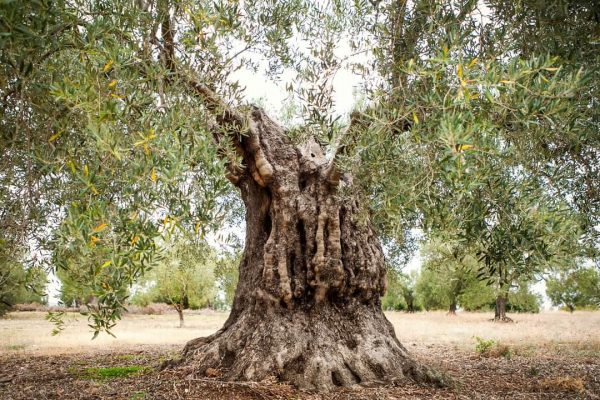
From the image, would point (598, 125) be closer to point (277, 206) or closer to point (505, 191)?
point (505, 191)

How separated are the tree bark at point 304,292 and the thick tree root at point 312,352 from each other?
0.02 meters

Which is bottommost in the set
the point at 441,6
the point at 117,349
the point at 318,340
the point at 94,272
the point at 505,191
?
the point at 117,349

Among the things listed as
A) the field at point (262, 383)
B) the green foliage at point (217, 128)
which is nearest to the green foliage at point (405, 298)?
the field at point (262, 383)

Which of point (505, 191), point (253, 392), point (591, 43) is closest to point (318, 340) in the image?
point (253, 392)

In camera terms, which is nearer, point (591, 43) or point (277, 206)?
point (591, 43)

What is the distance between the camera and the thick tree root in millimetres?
8172

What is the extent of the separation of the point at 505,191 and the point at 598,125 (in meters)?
1.98

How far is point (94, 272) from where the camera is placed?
13.2ft

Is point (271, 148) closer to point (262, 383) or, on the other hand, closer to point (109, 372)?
point (262, 383)

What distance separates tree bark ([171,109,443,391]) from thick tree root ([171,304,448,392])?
18 mm

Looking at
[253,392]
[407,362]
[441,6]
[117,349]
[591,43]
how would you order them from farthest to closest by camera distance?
[117,349] < [407,362] < [253,392] < [441,6] < [591,43]

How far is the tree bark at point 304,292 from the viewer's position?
839 cm

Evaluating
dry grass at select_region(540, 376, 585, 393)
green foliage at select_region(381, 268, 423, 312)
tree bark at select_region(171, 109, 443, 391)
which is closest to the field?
dry grass at select_region(540, 376, 585, 393)

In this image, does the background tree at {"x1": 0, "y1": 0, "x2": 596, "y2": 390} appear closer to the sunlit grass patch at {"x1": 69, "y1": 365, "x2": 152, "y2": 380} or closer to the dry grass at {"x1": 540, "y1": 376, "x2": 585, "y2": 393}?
the sunlit grass patch at {"x1": 69, "y1": 365, "x2": 152, "y2": 380}
